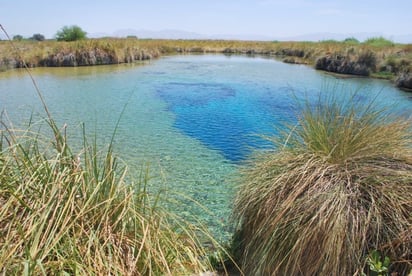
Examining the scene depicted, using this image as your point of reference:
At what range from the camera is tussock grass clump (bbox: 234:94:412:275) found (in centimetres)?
218

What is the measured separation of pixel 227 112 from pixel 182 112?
157 centimetres

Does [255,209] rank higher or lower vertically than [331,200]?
lower

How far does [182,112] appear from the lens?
1091cm

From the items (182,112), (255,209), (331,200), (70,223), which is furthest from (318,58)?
(70,223)

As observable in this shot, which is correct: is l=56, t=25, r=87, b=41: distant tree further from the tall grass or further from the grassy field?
the tall grass

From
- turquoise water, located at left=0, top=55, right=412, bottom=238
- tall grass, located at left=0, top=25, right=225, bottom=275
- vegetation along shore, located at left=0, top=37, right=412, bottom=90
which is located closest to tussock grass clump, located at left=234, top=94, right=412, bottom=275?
turquoise water, located at left=0, top=55, right=412, bottom=238

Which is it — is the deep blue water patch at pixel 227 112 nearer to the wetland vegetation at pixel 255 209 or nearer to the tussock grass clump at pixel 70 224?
the wetland vegetation at pixel 255 209

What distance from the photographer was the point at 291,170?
102 inches

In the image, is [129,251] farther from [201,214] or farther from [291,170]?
[201,214]

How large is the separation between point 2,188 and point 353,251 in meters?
2.27

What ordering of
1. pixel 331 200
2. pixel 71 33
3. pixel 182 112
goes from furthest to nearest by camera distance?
pixel 71 33 → pixel 182 112 → pixel 331 200

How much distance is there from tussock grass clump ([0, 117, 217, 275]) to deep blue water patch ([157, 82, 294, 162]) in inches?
163

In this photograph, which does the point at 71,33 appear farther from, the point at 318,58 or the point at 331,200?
the point at 331,200

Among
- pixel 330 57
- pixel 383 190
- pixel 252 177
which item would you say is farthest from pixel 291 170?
pixel 330 57
